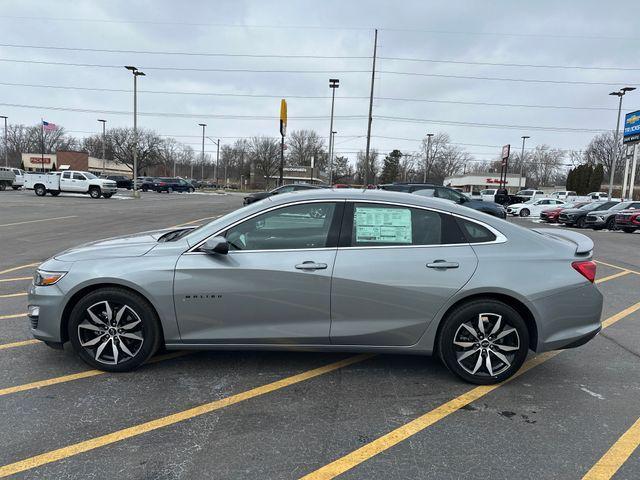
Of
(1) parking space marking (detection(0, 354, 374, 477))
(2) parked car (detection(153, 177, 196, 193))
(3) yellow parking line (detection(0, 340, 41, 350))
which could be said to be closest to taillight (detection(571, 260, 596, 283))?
(1) parking space marking (detection(0, 354, 374, 477))

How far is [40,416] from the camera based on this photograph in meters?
3.15

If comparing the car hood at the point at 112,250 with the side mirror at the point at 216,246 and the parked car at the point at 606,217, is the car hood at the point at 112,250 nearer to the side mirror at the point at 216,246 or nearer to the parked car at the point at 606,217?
the side mirror at the point at 216,246

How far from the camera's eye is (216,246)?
3525 mm

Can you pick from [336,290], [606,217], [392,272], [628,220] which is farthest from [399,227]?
[606,217]

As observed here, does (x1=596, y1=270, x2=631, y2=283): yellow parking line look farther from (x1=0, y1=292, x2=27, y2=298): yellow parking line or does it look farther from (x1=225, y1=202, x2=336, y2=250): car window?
(x1=0, y1=292, x2=27, y2=298): yellow parking line

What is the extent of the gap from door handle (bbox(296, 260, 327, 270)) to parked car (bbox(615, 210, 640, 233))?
21.6 meters

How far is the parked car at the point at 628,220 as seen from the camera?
790 inches

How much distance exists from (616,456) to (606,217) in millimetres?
22631

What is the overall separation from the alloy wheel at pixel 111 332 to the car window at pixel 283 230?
40.9 inches

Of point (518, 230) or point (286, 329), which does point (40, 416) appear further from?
point (518, 230)

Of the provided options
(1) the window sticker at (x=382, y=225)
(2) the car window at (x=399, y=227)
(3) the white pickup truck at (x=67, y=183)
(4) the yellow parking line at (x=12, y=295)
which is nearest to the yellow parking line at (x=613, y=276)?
(2) the car window at (x=399, y=227)

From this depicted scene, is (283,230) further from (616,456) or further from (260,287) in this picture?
(616,456)

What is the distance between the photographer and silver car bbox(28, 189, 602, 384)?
3564 millimetres

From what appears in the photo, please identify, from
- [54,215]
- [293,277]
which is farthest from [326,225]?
[54,215]
